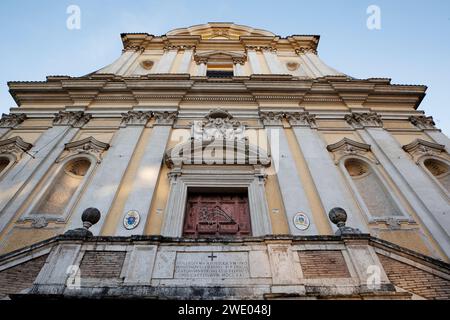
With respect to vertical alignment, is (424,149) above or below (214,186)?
above

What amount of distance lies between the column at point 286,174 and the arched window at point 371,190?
2.33 meters

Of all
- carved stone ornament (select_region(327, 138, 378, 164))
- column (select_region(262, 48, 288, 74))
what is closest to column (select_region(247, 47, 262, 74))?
column (select_region(262, 48, 288, 74))

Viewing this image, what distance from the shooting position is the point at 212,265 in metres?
5.82

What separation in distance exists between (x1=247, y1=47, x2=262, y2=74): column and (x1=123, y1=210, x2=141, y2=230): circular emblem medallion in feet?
37.2

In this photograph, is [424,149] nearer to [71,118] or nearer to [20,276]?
[20,276]

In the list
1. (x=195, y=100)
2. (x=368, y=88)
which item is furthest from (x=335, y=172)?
(x=195, y=100)

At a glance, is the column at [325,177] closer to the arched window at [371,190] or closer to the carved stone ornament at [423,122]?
the arched window at [371,190]

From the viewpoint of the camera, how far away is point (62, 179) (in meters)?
10.4

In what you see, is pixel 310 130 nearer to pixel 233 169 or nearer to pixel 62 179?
pixel 233 169

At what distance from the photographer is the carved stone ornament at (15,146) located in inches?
419

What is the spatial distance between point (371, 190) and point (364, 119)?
394cm

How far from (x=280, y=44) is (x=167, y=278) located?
1900 cm

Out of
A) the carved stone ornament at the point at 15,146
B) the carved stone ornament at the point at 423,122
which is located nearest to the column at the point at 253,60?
the carved stone ornament at the point at 423,122

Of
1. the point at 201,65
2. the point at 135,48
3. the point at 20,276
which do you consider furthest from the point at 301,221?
the point at 135,48
